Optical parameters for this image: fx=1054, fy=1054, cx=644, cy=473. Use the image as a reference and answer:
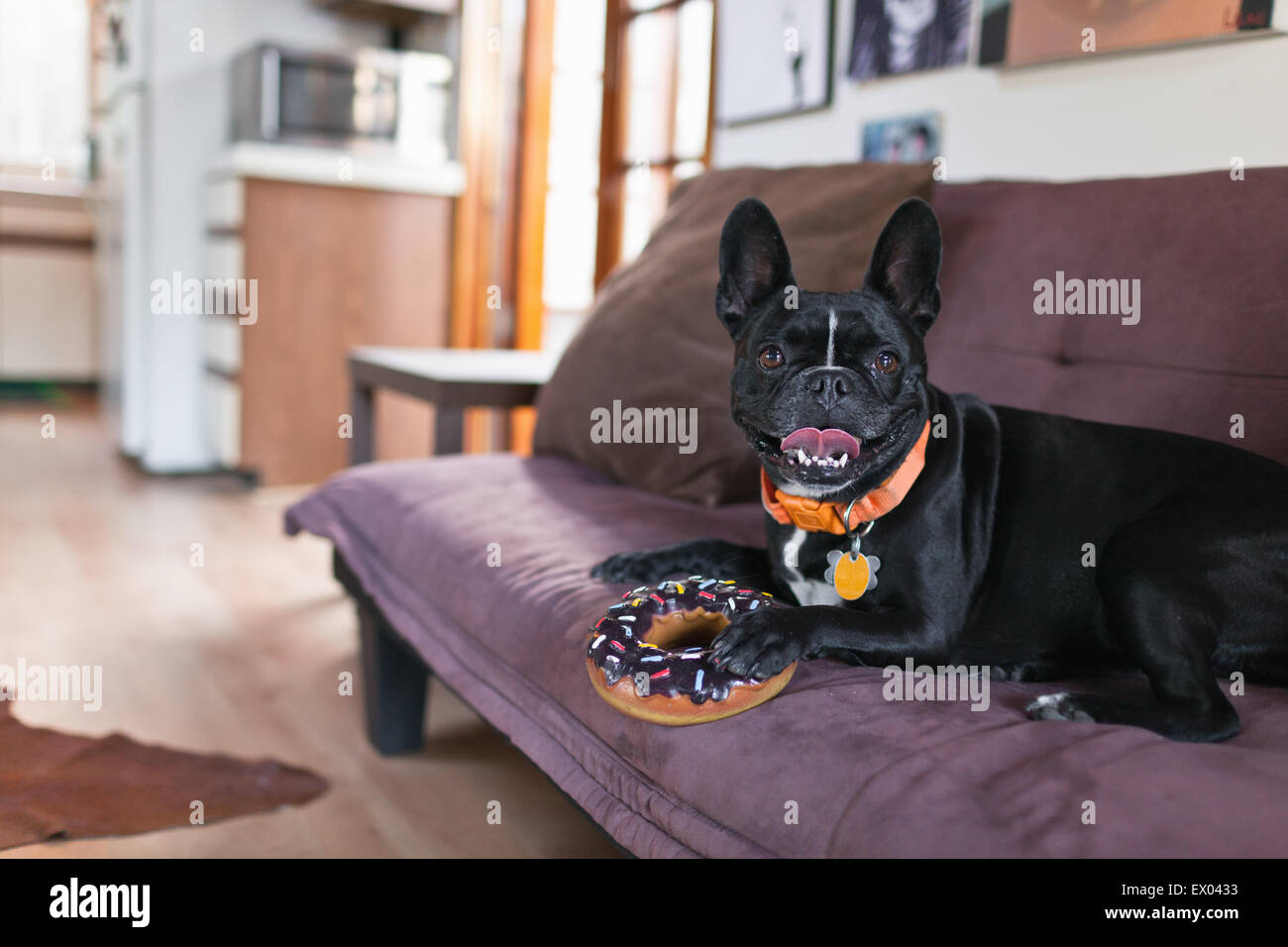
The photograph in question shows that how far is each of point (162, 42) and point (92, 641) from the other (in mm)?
2667

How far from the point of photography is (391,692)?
1.92 meters

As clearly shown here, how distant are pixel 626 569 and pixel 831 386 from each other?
42 cm

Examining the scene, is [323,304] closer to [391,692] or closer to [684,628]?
[391,692]

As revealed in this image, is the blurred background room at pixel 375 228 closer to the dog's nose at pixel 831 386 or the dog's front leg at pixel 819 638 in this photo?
the dog's front leg at pixel 819 638

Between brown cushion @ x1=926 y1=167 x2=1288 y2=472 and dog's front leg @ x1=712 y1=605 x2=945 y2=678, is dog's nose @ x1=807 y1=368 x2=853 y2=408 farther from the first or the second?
brown cushion @ x1=926 y1=167 x2=1288 y2=472

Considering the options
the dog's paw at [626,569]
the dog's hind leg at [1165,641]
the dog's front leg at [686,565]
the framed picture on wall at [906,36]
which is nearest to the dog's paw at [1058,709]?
the dog's hind leg at [1165,641]

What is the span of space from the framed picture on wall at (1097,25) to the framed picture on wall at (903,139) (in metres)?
0.20

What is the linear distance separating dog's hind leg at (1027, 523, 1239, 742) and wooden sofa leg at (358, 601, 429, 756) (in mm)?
1232

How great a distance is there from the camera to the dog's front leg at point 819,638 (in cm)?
101

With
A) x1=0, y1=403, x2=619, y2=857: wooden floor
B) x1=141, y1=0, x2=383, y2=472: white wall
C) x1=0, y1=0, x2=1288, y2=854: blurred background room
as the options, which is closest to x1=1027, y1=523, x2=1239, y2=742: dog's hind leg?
x1=0, y1=403, x2=619, y2=857: wooden floor

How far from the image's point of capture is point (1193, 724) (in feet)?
3.07

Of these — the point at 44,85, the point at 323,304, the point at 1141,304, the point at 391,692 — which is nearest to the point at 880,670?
the point at 1141,304

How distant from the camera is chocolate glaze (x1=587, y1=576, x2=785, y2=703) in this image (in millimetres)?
986
